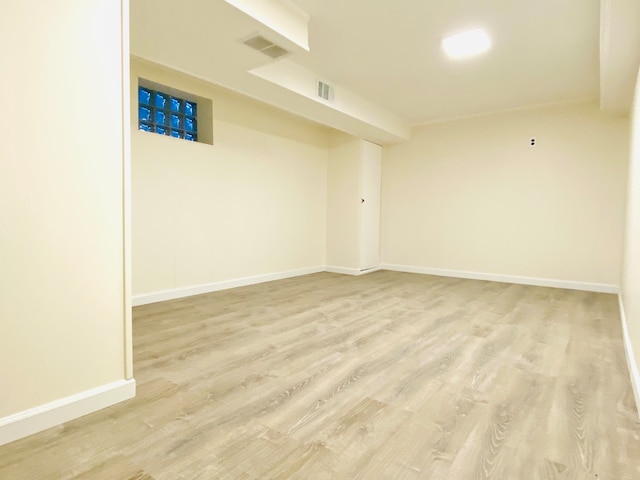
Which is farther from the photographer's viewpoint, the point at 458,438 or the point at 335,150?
the point at 335,150

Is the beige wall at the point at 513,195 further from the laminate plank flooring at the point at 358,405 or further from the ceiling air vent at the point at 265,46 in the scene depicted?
the ceiling air vent at the point at 265,46

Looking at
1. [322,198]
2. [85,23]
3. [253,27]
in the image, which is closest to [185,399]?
[85,23]

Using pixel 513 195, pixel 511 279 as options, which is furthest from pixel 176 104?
pixel 511 279

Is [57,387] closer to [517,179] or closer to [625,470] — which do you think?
[625,470]

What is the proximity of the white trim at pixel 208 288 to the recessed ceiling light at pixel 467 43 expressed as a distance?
3.71 meters

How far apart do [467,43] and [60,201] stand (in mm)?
3579

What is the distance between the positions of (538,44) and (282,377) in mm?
3756

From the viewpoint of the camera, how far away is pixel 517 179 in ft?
17.5

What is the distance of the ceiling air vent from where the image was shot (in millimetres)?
2773

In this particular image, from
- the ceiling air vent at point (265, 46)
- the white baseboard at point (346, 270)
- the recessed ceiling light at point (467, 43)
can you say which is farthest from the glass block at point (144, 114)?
the white baseboard at point (346, 270)

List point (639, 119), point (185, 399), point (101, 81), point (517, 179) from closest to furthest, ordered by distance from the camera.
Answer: point (101, 81)
point (185, 399)
point (639, 119)
point (517, 179)

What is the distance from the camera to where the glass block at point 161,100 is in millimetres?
4047

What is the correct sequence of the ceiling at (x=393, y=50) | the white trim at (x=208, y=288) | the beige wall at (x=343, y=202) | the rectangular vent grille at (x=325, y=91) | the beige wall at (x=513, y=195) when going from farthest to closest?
the beige wall at (x=343, y=202)
the beige wall at (x=513, y=195)
the rectangular vent grille at (x=325, y=91)
the white trim at (x=208, y=288)
the ceiling at (x=393, y=50)

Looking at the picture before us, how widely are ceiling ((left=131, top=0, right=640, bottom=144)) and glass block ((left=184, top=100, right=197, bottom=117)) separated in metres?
0.93
